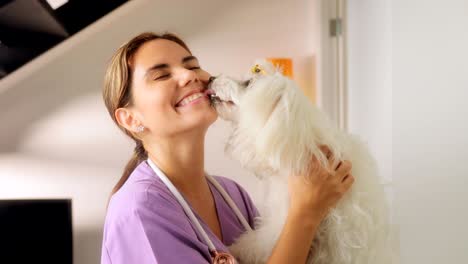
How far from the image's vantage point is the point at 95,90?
8.47ft

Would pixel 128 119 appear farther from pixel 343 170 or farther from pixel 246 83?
pixel 343 170

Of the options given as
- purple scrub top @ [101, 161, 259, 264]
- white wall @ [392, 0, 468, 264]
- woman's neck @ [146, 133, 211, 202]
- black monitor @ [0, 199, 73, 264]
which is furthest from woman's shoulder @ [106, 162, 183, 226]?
black monitor @ [0, 199, 73, 264]

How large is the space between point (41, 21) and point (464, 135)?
Answer: 187 centimetres

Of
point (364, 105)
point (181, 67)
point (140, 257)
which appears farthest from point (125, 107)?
point (364, 105)

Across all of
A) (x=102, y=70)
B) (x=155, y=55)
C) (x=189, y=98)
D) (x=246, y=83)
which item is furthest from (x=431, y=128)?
(x=102, y=70)

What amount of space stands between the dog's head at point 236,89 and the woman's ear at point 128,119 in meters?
0.23

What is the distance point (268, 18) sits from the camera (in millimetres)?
2703

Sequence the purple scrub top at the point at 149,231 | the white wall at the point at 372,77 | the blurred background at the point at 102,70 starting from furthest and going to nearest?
the blurred background at the point at 102,70 → the white wall at the point at 372,77 → the purple scrub top at the point at 149,231

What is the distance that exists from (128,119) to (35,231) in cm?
148

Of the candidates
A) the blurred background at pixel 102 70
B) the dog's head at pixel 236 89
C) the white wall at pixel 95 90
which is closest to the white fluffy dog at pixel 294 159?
the dog's head at pixel 236 89

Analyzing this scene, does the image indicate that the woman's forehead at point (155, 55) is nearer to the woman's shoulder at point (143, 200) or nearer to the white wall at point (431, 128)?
the woman's shoulder at point (143, 200)

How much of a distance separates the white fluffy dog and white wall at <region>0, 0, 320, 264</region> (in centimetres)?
148

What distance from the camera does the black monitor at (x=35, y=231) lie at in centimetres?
224

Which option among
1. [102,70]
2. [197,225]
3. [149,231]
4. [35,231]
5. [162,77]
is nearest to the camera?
[149,231]
